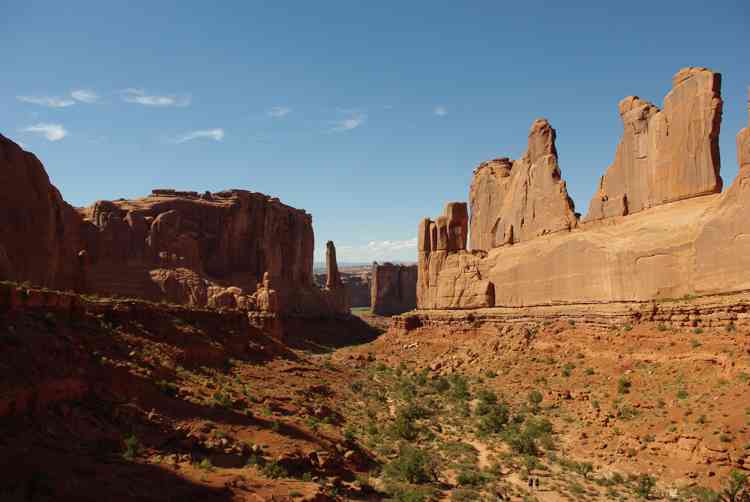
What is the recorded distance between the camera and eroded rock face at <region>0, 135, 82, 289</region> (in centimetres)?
1727

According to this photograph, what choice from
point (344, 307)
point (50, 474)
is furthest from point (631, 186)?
point (344, 307)

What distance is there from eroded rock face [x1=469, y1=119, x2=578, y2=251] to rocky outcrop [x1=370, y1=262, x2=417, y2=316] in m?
69.1

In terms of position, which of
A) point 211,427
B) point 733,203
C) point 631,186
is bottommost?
point 211,427

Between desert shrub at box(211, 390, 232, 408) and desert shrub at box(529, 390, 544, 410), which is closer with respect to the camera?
desert shrub at box(211, 390, 232, 408)

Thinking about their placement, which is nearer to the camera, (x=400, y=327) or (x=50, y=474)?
(x=50, y=474)

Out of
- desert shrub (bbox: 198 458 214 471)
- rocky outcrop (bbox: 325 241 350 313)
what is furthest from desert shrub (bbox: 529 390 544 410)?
rocky outcrop (bbox: 325 241 350 313)

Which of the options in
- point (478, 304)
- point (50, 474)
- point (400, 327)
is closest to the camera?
point (50, 474)

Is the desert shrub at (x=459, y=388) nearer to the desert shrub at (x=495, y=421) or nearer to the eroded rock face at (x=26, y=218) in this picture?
the desert shrub at (x=495, y=421)

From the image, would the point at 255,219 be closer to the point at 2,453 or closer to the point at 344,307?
the point at 344,307

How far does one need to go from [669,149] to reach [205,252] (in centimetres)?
5671

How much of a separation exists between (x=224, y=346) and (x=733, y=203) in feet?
79.5

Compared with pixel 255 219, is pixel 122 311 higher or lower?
lower

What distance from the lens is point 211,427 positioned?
59.6ft

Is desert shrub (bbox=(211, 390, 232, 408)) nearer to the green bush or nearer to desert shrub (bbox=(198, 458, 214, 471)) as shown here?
desert shrub (bbox=(198, 458, 214, 471))
